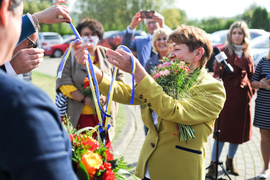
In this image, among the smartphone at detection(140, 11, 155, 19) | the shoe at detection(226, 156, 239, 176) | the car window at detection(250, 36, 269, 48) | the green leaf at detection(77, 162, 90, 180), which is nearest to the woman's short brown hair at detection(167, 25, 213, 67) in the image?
the green leaf at detection(77, 162, 90, 180)

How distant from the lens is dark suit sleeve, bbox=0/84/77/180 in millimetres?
836

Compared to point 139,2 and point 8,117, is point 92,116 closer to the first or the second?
point 8,117

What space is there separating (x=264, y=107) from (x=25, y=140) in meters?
4.13

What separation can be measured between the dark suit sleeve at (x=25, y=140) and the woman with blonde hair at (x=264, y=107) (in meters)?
3.99

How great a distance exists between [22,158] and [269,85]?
406 cm

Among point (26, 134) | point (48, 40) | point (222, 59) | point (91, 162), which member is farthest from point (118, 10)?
point (26, 134)

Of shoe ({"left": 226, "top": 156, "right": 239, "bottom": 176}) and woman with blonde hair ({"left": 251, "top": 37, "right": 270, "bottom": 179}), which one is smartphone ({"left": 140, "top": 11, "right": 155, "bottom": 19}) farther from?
shoe ({"left": 226, "top": 156, "right": 239, "bottom": 176})

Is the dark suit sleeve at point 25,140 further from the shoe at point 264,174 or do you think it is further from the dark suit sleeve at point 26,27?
the shoe at point 264,174

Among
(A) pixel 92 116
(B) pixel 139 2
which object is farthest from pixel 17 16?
(B) pixel 139 2

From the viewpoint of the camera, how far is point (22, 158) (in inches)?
32.8

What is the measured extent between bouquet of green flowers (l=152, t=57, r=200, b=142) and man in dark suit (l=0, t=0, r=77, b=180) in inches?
50.4

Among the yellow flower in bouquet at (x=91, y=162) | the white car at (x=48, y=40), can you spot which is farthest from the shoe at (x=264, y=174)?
the white car at (x=48, y=40)

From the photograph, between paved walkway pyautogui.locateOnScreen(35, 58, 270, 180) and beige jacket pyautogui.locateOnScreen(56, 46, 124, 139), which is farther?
paved walkway pyautogui.locateOnScreen(35, 58, 270, 180)

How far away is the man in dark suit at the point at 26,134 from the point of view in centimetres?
84
